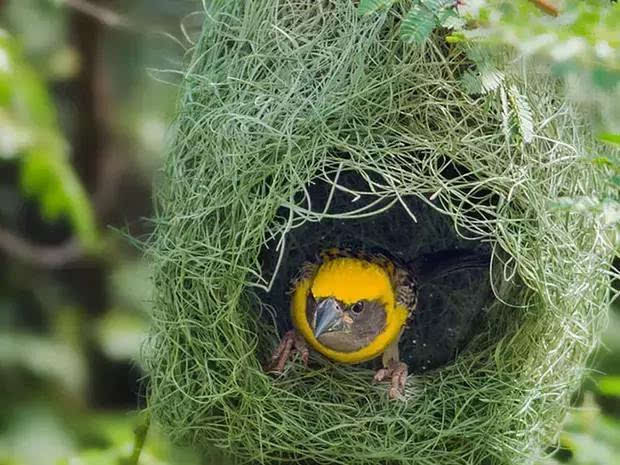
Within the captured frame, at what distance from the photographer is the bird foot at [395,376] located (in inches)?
94.0

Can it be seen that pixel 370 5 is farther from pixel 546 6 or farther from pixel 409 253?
pixel 409 253

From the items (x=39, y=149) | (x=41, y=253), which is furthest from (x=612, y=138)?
(x=41, y=253)

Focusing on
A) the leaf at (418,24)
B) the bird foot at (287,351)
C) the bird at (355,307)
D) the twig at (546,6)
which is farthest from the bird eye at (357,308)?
the twig at (546,6)

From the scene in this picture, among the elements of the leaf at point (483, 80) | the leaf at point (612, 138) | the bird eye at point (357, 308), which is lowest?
the bird eye at point (357, 308)

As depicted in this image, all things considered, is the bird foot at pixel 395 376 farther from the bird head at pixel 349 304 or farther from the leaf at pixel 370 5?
the leaf at pixel 370 5

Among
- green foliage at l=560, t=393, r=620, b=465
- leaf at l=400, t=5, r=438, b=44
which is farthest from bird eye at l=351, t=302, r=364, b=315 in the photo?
leaf at l=400, t=5, r=438, b=44

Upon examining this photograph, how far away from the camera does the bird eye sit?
2453mm

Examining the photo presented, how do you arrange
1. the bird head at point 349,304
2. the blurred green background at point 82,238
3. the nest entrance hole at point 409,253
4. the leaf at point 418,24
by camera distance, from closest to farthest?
the leaf at point 418,24, the bird head at point 349,304, the nest entrance hole at point 409,253, the blurred green background at point 82,238

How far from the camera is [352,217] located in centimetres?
212

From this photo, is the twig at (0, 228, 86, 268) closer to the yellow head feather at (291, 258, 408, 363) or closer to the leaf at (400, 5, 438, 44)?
the yellow head feather at (291, 258, 408, 363)

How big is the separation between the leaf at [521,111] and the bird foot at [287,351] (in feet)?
2.10

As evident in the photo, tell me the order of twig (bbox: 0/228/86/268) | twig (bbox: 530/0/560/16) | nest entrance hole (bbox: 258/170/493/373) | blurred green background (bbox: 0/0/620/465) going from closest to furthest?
twig (bbox: 530/0/560/16), nest entrance hole (bbox: 258/170/493/373), blurred green background (bbox: 0/0/620/465), twig (bbox: 0/228/86/268)

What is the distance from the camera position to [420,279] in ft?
8.85

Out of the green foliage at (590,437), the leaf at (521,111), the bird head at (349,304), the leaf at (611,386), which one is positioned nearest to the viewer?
the leaf at (611,386)
